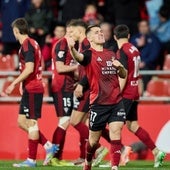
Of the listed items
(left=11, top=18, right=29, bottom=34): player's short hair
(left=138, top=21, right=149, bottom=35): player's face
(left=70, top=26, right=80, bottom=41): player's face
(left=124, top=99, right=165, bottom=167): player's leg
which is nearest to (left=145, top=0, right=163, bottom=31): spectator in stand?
(left=138, top=21, right=149, bottom=35): player's face

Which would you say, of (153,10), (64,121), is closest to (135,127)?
(64,121)

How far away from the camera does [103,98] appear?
13523 mm

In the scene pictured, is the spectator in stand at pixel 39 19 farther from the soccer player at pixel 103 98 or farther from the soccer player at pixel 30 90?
the soccer player at pixel 103 98

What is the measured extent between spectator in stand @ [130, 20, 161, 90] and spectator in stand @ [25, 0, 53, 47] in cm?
203

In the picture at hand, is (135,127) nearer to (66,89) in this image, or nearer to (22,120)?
(66,89)

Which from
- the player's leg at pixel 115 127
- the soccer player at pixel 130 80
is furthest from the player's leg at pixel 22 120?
the player's leg at pixel 115 127

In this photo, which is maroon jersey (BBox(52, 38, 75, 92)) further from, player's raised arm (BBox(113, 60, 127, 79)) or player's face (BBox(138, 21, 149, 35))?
player's face (BBox(138, 21, 149, 35))

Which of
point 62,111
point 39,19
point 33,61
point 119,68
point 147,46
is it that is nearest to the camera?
point 119,68

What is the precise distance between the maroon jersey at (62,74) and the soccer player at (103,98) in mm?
2225

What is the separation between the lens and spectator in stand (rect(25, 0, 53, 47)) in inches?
819

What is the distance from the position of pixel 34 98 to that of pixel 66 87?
2.17ft

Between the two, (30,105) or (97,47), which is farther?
(30,105)

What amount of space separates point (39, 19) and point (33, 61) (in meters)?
5.60

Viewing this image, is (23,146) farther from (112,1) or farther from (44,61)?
(112,1)
